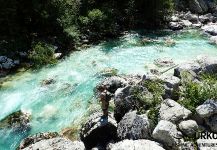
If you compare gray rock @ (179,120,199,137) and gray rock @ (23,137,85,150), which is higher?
gray rock @ (179,120,199,137)

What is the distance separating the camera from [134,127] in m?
14.0

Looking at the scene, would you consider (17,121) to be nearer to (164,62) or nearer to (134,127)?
(134,127)

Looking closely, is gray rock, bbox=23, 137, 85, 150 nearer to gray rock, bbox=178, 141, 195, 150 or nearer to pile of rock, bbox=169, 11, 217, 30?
gray rock, bbox=178, 141, 195, 150

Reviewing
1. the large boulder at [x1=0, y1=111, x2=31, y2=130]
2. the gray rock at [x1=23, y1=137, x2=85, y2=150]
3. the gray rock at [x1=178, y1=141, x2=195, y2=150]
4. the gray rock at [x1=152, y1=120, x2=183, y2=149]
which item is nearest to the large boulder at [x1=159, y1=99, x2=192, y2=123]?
the gray rock at [x1=152, y1=120, x2=183, y2=149]

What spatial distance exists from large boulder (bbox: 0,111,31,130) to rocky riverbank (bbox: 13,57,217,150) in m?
2.04

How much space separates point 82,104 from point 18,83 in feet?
16.6

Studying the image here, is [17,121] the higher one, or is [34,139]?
[34,139]

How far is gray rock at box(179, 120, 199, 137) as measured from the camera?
43.2 feet

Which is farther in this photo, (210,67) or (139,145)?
(210,67)

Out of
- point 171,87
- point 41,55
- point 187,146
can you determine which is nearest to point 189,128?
point 187,146

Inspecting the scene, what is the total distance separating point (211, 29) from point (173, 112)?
1787 cm

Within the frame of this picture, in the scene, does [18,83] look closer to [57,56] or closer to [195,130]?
[57,56]

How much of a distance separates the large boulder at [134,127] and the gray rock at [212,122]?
2358mm

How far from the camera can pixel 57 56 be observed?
24.6m
